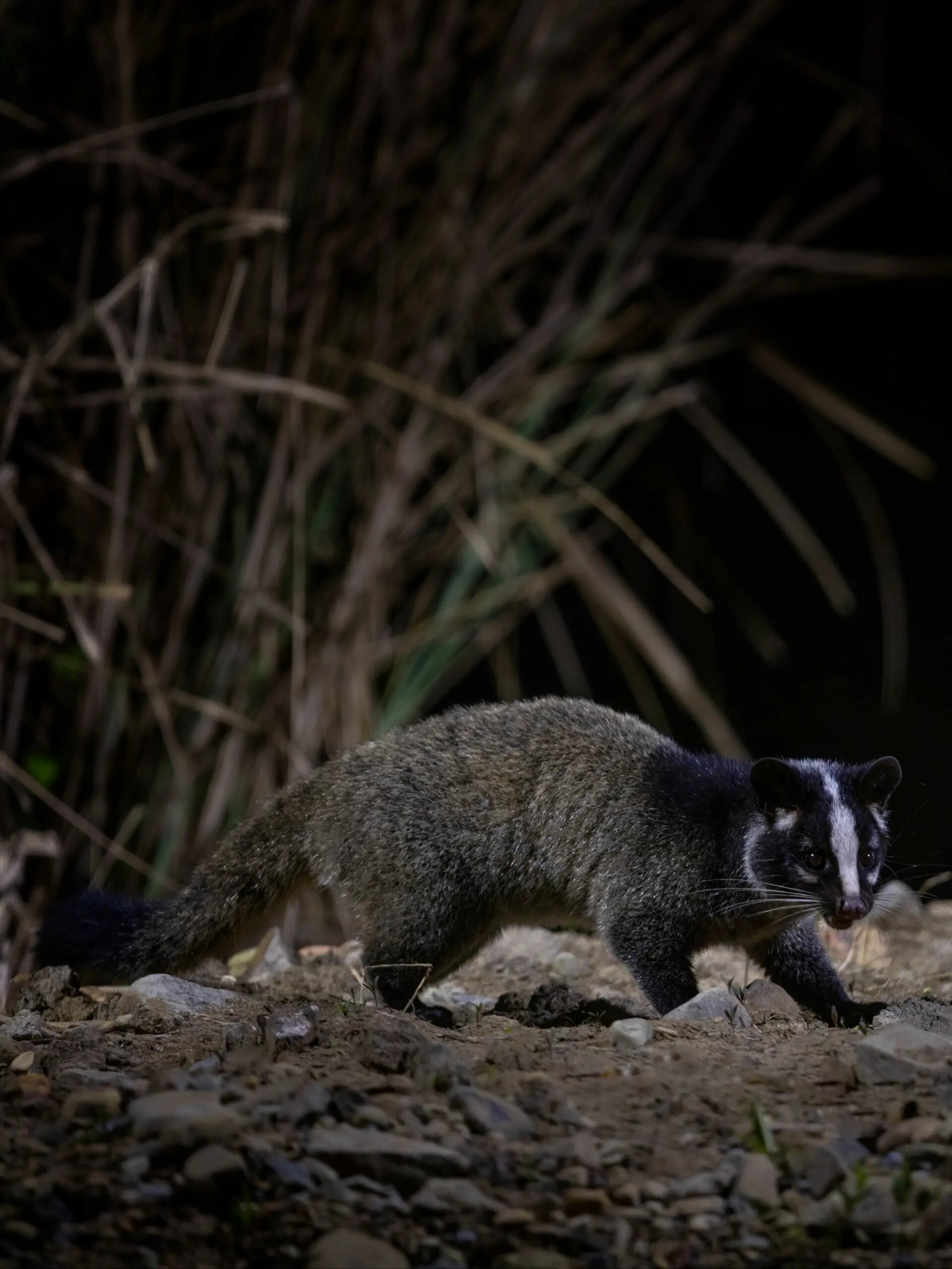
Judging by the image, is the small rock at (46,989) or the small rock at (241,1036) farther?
the small rock at (46,989)

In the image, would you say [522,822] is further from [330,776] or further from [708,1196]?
[708,1196]

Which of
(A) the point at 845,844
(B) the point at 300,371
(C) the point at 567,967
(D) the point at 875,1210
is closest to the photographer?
(D) the point at 875,1210

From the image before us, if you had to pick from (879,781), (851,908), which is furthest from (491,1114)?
(879,781)

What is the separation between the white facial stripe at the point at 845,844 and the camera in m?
3.88

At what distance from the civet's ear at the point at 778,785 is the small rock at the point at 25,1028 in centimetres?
190

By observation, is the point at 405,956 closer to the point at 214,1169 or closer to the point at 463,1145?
the point at 463,1145

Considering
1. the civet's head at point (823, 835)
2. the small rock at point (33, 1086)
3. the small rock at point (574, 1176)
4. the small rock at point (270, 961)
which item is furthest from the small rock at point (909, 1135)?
the small rock at point (270, 961)

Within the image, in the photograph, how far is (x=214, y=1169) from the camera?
2158 millimetres

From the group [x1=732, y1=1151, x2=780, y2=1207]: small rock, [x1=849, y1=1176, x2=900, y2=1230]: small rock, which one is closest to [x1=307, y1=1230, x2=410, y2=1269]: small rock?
[x1=732, y1=1151, x2=780, y2=1207]: small rock

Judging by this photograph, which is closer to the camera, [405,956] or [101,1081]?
[101,1081]

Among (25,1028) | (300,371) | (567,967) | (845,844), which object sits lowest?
(567,967)

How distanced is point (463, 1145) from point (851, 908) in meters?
1.77

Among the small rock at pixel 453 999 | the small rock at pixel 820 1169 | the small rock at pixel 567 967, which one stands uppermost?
the small rock at pixel 820 1169

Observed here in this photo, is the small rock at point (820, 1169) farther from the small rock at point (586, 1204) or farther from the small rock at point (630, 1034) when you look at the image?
the small rock at point (630, 1034)
